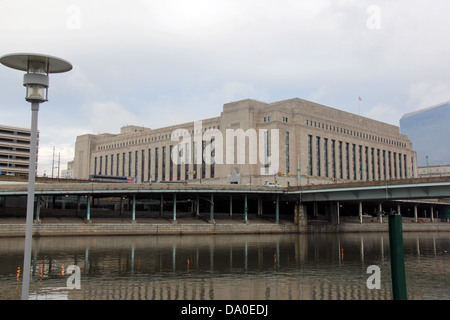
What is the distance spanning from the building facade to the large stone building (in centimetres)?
4874

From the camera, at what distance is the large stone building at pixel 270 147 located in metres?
145

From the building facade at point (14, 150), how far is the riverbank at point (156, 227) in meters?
87.0

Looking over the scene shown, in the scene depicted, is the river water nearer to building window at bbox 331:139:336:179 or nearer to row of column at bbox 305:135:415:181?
row of column at bbox 305:135:415:181

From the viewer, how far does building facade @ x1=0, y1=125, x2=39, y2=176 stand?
6260 inches

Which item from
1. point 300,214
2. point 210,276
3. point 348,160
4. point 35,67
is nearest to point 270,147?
point 300,214

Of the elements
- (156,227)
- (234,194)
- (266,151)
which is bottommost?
(156,227)

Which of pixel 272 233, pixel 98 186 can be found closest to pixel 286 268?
pixel 98 186

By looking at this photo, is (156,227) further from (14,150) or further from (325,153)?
(14,150)

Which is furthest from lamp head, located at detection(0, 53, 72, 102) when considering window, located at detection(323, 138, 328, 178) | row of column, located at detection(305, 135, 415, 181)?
window, located at detection(323, 138, 328, 178)

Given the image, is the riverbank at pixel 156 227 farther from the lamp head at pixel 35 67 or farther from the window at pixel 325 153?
the lamp head at pixel 35 67

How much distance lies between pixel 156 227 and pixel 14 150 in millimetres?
101404

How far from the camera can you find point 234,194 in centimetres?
10431
